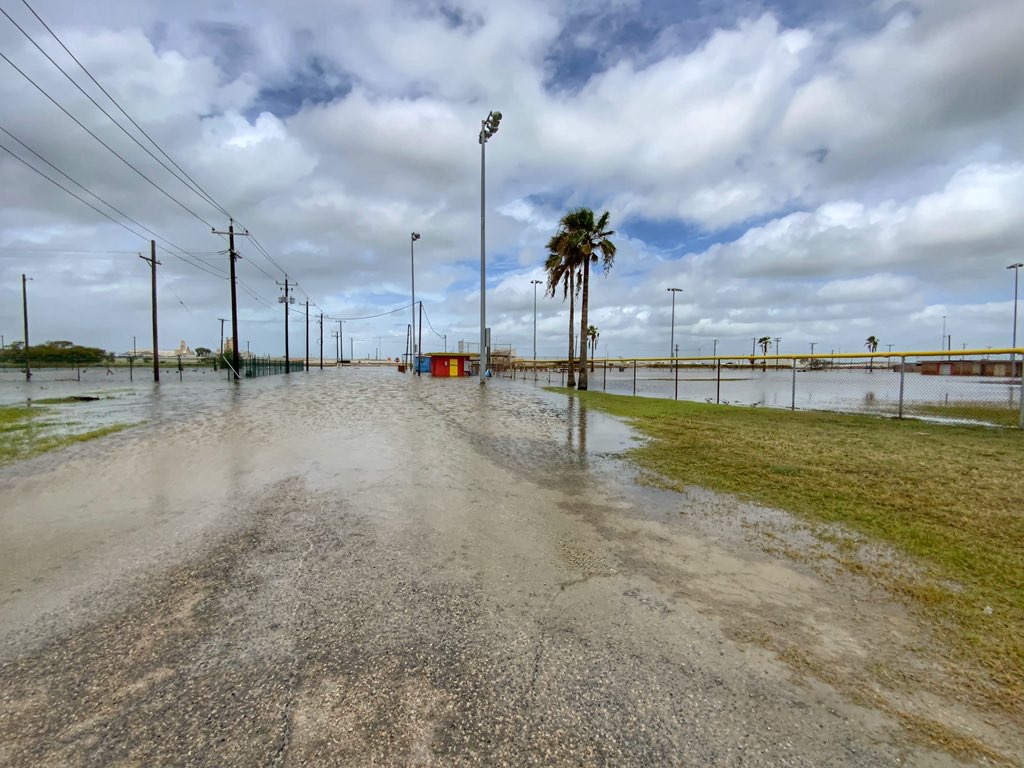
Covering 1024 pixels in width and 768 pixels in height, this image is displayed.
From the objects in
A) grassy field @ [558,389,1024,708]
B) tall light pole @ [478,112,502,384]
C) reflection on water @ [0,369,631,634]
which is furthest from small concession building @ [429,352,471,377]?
grassy field @ [558,389,1024,708]

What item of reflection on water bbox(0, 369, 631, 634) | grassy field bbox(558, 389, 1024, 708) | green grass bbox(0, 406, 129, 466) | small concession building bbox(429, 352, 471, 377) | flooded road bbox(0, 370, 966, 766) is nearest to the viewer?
flooded road bbox(0, 370, 966, 766)

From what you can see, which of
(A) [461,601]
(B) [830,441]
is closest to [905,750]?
(A) [461,601]

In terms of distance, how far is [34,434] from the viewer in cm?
900

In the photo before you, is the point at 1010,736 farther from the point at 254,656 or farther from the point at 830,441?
the point at 830,441

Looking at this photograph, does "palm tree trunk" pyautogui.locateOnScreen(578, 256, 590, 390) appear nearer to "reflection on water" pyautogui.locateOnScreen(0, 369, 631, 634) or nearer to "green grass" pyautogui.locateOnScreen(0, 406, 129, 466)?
"reflection on water" pyautogui.locateOnScreen(0, 369, 631, 634)

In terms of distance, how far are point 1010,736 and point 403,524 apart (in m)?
3.95

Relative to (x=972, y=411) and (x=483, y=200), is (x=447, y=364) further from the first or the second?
(x=972, y=411)

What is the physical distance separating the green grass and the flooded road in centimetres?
235

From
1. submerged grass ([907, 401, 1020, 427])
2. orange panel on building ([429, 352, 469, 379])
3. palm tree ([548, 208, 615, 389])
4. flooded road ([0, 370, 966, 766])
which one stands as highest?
palm tree ([548, 208, 615, 389])

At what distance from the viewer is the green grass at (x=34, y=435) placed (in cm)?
742

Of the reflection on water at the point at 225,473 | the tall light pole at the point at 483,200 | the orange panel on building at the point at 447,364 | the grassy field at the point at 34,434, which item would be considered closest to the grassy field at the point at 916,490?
the reflection on water at the point at 225,473

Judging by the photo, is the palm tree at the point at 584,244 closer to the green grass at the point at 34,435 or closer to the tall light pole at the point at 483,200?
the tall light pole at the point at 483,200

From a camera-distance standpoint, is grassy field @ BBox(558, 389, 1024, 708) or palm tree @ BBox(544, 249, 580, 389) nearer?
grassy field @ BBox(558, 389, 1024, 708)

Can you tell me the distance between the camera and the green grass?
7.42 meters
